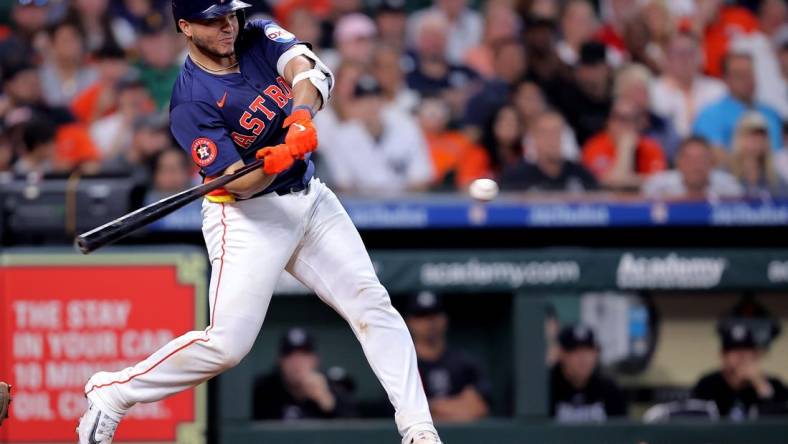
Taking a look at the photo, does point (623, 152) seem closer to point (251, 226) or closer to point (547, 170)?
point (547, 170)

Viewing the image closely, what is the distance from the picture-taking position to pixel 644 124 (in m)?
8.08

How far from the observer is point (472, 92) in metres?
8.12

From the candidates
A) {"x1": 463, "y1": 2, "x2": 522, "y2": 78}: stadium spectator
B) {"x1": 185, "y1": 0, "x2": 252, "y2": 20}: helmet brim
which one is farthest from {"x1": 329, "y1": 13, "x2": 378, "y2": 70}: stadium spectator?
{"x1": 185, "y1": 0, "x2": 252, "y2": 20}: helmet brim

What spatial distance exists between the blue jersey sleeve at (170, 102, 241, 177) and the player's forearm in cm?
28

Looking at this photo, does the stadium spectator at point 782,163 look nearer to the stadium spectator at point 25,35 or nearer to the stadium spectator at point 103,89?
the stadium spectator at point 103,89

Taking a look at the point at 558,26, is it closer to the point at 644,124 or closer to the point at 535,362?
the point at 644,124

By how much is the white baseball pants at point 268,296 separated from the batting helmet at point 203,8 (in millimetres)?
683

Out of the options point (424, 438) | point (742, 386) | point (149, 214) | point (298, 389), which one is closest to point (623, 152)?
point (742, 386)

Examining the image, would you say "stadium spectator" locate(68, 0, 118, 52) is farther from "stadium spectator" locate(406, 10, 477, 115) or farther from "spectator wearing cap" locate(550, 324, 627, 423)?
"spectator wearing cap" locate(550, 324, 627, 423)

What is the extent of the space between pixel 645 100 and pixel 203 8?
4673 mm

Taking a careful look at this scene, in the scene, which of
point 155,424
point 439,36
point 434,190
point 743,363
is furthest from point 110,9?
point 743,363

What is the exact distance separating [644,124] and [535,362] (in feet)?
8.07

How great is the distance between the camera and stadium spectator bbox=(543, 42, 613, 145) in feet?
26.6

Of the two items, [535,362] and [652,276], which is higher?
[652,276]
